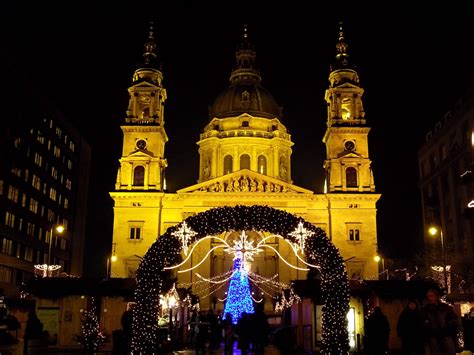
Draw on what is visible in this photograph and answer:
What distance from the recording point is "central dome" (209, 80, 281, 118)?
74.9 metres

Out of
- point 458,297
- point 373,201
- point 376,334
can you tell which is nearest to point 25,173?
point 373,201

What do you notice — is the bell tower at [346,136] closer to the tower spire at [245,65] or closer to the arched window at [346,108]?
the arched window at [346,108]

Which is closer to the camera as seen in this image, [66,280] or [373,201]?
[66,280]

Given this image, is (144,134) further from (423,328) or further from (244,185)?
(423,328)

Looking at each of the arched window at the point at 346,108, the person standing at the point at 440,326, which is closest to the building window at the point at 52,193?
the arched window at the point at 346,108

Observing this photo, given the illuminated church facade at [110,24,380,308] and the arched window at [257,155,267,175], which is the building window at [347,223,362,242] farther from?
the arched window at [257,155,267,175]

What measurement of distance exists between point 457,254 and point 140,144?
104ft

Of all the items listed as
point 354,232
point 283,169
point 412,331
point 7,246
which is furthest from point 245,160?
point 412,331

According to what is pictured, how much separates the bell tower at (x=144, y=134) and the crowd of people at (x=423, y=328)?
135ft

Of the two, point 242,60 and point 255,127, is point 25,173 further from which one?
point 242,60

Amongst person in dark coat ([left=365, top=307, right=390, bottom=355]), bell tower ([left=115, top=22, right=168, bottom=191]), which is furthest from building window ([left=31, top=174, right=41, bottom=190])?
person in dark coat ([left=365, top=307, right=390, bottom=355])

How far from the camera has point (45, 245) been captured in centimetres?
7431

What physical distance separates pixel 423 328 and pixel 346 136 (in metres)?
48.3

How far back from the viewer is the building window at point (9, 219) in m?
61.1
